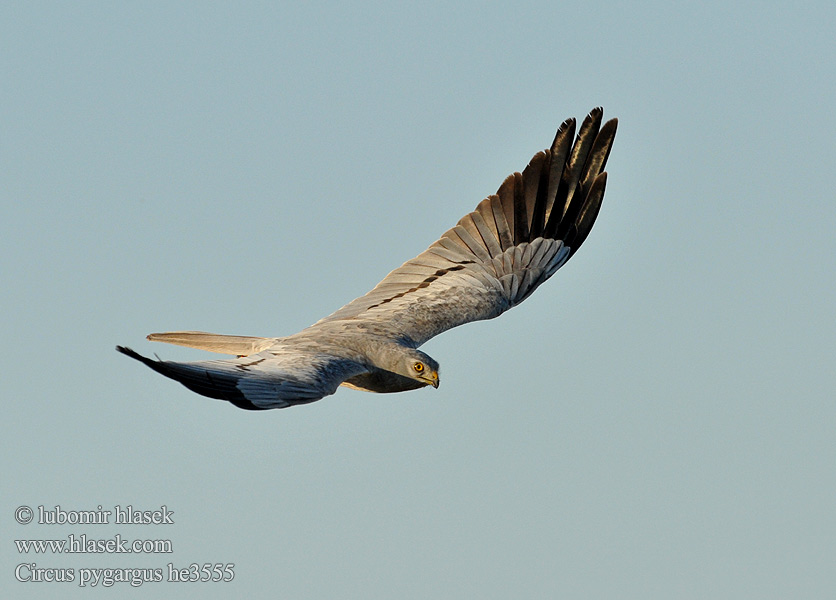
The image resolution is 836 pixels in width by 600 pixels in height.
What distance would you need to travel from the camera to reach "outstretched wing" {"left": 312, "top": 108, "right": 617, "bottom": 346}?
18.3 meters

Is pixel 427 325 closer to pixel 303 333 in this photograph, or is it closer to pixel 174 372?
pixel 303 333

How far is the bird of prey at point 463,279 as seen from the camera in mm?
15914

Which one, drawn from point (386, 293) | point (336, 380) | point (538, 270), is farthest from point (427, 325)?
point (336, 380)

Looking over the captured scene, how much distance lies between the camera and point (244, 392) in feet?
41.7

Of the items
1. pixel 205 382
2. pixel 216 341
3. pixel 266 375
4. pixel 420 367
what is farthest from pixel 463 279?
pixel 205 382

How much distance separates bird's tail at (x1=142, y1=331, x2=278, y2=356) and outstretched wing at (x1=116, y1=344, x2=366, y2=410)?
48.9 inches

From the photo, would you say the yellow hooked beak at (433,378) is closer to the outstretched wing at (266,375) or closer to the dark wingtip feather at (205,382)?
the outstretched wing at (266,375)

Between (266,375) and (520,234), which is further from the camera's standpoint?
(520,234)

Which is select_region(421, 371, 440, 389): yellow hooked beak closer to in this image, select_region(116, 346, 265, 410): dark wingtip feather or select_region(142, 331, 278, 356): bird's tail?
select_region(142, 331, 278, 356): bird's tail

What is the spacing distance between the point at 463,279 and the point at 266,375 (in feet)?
18.2

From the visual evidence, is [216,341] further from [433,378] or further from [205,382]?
[205,382]

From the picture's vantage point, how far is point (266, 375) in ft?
44.3

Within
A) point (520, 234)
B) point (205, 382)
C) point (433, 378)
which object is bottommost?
point (205, 382)

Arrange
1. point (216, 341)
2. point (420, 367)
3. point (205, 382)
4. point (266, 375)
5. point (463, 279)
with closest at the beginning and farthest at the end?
point (205, 382), point (266, 375), point (420, 367), point (216, 341), point (463, 279)
